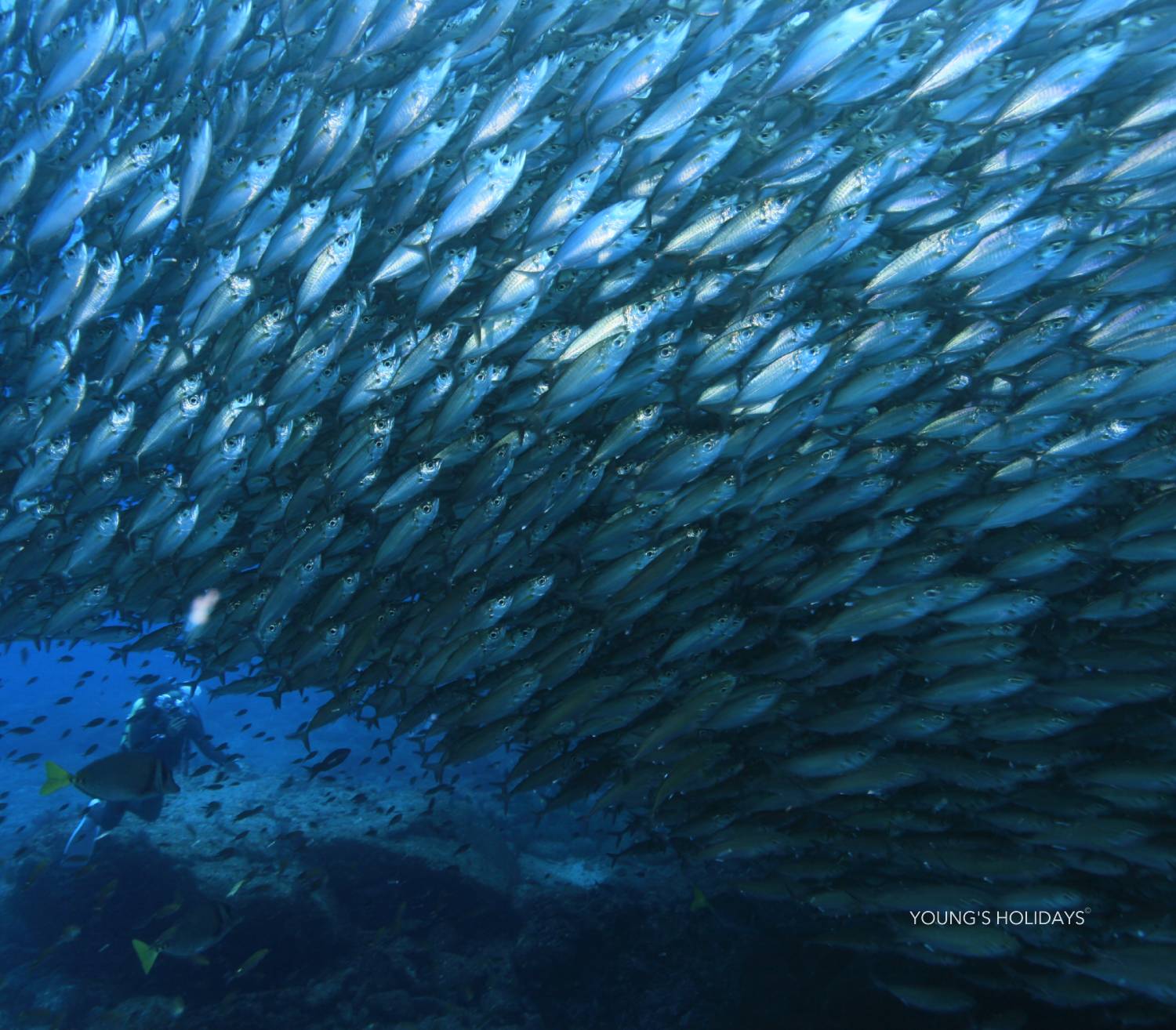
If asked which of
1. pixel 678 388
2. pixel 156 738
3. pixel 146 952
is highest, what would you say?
pixel 678 388

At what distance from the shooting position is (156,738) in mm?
10758

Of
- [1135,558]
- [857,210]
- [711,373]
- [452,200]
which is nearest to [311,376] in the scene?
[452,200]

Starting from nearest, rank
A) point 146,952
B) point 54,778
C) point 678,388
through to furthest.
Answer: point 678,388 → point 146,952 → point 54,778

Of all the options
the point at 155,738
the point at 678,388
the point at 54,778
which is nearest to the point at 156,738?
the point at 155,738

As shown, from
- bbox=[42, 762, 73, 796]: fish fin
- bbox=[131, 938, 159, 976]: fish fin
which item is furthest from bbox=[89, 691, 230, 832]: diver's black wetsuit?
bbox=[131, 938, 159, 976]: fish fin

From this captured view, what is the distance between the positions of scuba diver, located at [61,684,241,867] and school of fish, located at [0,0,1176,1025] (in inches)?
182

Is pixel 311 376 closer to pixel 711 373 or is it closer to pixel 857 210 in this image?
pixel 711 373

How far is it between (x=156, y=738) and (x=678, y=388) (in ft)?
34.3

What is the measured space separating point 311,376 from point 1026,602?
543cm

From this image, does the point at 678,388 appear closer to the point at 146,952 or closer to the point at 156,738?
the point at 146,952

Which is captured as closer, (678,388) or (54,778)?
(678,388)

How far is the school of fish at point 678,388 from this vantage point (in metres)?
4.10

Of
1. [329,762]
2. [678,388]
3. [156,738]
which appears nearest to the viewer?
[678,388]

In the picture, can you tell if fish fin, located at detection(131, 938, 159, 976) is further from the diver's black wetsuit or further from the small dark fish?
the diver's black wetsuit
